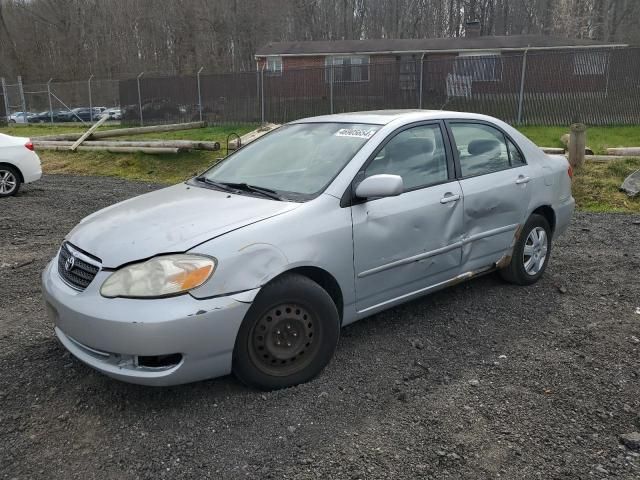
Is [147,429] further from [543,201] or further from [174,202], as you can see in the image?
[543,201]

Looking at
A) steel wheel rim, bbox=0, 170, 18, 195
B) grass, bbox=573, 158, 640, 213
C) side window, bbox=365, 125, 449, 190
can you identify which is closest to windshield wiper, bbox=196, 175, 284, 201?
side window, bbox=365, 125, 449, 190

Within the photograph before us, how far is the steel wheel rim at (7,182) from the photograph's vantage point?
9.82m

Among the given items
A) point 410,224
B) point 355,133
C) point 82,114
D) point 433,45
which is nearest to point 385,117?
point 355,133

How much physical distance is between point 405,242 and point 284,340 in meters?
1.14

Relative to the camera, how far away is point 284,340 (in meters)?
3.26

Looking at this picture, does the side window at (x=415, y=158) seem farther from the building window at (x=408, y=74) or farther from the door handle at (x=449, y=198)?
the building window at (x=408, y=74)

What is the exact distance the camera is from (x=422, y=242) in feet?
13.0

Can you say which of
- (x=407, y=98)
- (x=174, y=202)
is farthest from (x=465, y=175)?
(x=407, y=98)

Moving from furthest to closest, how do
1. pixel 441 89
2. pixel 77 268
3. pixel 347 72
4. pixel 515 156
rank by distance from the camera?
pixel 347 72, pixel 441 89, pixel 515 156, pixel 77 268

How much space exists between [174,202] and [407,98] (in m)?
14.7

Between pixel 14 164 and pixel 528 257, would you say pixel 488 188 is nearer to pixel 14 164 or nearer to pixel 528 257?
pixel 528 257

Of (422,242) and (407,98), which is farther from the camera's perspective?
(407,98)

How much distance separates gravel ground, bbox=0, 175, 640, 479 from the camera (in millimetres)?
2711

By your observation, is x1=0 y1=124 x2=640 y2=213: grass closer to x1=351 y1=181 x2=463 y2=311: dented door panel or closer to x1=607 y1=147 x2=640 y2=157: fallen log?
x1=607 y1=147 x2=640 y2=157: fallen log
